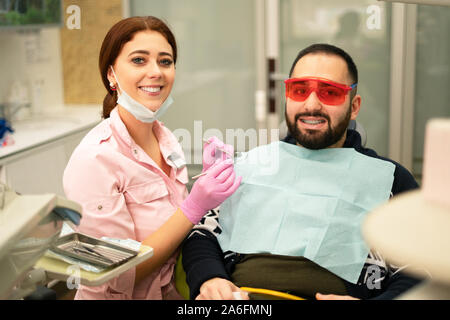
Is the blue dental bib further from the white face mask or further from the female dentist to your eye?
the white face mask

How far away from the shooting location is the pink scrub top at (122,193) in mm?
1222

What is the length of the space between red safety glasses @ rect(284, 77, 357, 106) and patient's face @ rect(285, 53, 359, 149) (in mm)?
13

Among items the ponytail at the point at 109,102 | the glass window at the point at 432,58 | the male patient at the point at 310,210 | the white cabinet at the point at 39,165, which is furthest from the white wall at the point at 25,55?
the glass window at the point at 432,58

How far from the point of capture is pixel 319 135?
143 centimetres

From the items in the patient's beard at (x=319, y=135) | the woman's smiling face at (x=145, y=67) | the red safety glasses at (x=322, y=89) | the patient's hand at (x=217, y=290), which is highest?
the woman's smiling face at (x=145, y=67)

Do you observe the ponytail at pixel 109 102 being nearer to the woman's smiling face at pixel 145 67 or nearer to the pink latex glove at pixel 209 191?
the woman's smiling face at pixel 145 67

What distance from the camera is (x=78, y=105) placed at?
1567 mm

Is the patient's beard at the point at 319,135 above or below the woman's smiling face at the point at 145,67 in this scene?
below

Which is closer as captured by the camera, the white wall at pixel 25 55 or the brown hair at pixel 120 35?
the brown hair at pixel 120 35

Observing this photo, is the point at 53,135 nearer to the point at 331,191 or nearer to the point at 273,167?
the point at 273,167

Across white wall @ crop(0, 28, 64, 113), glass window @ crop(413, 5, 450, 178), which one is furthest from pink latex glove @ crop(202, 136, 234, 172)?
white wall @ crop(0, 28, 64, 113)

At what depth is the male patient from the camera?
130cm
